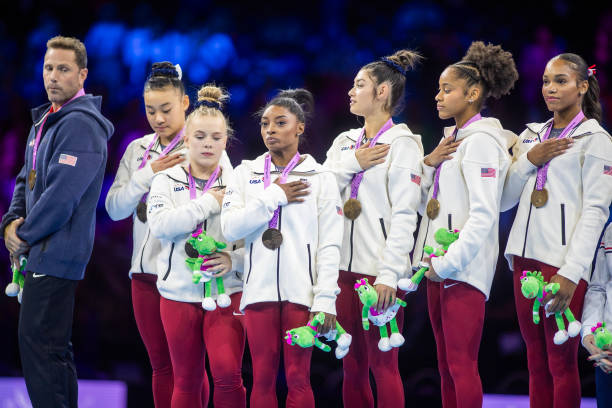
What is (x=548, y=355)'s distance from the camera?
301cm

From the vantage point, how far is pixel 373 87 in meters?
3.32

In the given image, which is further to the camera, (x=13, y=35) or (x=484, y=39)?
(x=13, y=35)

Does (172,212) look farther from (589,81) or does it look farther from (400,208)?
(589,81)

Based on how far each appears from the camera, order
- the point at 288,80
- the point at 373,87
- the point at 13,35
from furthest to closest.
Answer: the point at 13,35 → the point at 288,80 → the point at 373,87

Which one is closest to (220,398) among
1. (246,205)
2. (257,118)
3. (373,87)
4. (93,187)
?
(246,205)

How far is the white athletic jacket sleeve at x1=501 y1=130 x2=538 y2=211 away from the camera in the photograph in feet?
10.3

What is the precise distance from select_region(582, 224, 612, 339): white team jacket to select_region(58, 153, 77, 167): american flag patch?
89.7 inches

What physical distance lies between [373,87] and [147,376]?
112 inches

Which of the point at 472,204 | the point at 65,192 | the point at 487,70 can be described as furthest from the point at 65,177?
the point at 487,70

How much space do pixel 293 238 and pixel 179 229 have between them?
1.65 feet

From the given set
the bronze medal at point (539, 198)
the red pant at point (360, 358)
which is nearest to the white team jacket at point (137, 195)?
the red pant at point (360, 358)

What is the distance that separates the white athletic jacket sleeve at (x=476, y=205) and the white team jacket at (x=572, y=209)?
0.57ft

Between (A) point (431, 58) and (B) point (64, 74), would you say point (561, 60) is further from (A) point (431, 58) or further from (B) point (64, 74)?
(B) point (64, 74)

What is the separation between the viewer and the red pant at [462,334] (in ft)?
9.54
